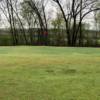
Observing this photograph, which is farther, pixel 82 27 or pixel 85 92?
pixel 82 27

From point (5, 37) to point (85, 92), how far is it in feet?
80.2

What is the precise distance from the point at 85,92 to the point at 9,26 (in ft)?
87.8

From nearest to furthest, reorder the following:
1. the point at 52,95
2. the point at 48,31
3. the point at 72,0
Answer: the point at 52,95
the point at 72,0
the point at 48,31

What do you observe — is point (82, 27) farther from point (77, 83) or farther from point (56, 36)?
→ point (77, 83)

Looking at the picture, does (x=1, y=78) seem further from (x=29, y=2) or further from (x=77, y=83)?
(x=29, y=2)

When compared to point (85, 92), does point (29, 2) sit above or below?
above

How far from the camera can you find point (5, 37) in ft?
93.5

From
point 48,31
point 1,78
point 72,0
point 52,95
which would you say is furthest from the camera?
point 48,31

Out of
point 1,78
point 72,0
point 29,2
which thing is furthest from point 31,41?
point 1,78

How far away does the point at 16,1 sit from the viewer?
98.9 feet

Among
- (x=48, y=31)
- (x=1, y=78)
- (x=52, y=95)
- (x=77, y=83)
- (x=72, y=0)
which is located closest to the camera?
(x=52, y=95)

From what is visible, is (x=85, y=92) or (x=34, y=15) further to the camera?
(x=34, y=15)

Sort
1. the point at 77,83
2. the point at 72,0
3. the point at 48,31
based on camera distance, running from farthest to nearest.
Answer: the point at 48,31 → the point at 72,0 → the point at 77,83

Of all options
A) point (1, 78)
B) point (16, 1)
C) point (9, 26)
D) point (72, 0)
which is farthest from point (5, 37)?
point (1, 78)
